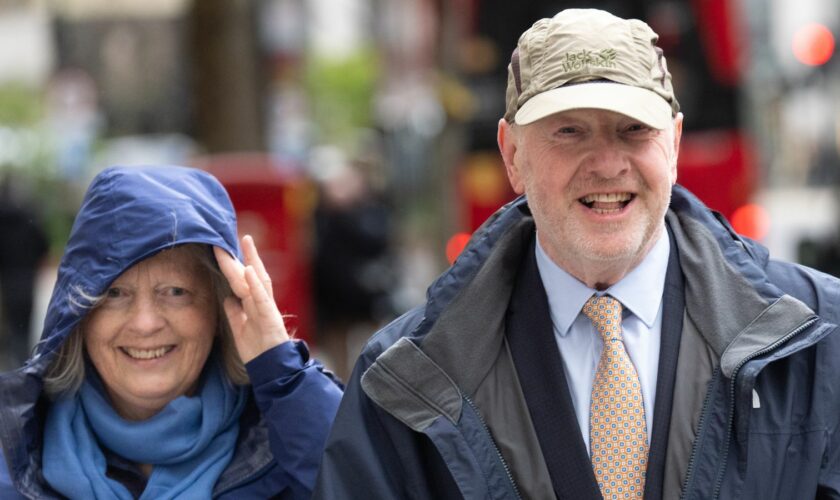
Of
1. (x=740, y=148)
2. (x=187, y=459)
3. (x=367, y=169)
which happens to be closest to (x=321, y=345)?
(x=367, y=169)

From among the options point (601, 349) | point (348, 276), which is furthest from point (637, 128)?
point (348, 276)

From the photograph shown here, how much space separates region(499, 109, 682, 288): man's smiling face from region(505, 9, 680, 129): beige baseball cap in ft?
0.19

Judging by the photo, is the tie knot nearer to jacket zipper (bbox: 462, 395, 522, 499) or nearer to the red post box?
jacket zipper (bbox: 462, 395, 522, 499)

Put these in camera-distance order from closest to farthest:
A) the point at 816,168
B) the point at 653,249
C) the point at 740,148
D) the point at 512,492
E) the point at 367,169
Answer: the point at 512,492 → the point at 653,249 → the point at 740,148 → the point at 367,169 → the point at 816,168

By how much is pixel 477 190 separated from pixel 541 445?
768 cm

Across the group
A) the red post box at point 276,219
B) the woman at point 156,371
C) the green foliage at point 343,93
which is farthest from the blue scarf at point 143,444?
the green foliage at point 343,93

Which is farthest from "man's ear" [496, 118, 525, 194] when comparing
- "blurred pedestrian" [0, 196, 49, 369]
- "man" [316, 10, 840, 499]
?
"blurred pedestrian" [0, 196, 49, 369]

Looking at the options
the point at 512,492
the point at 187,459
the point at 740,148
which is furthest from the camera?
the point at 740,148

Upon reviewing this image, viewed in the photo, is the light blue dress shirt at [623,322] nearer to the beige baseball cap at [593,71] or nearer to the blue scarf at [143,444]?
the beige baseball cap at [593,71]

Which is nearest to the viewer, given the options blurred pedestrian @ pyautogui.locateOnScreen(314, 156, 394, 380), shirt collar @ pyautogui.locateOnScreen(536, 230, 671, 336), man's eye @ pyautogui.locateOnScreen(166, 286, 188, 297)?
shirt collar @ pyautogui.locateOnScreen(536, 230, 671, 336)

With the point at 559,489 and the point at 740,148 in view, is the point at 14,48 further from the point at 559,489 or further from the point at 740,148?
the point at 559,489

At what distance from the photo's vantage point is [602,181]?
293 cm

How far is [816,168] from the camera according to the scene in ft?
77.3

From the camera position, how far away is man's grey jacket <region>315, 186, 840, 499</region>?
2.79 m
